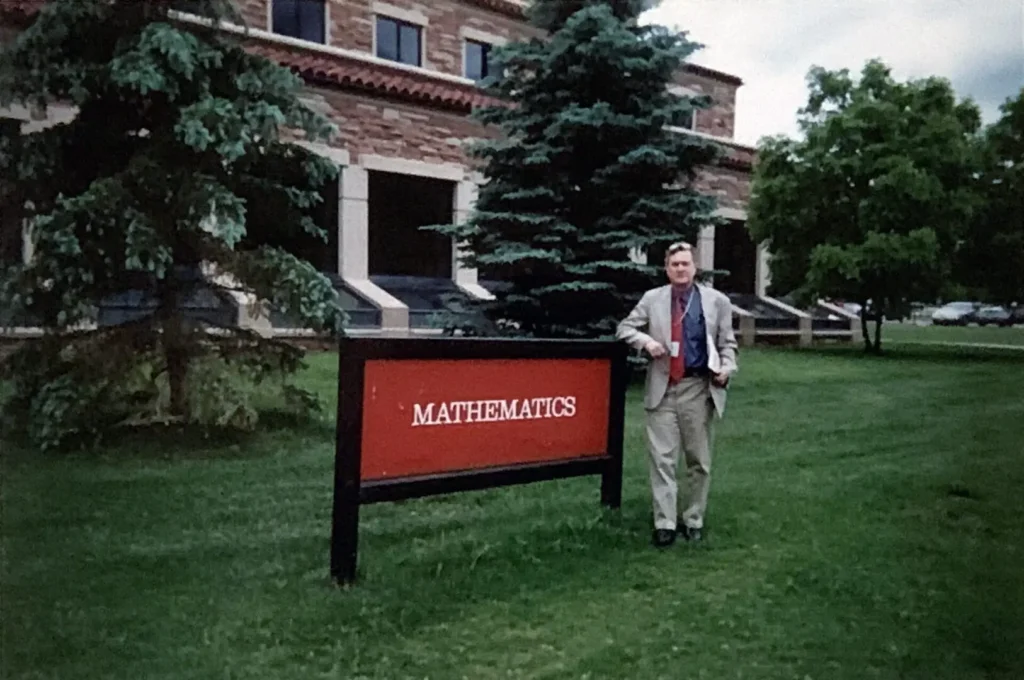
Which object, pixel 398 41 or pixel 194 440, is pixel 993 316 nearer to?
pixel 398 41

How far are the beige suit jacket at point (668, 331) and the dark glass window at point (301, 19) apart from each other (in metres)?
1.25

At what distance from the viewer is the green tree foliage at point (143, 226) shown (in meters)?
2.49

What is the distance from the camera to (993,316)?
302 centimetres

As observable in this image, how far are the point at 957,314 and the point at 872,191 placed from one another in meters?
0.52

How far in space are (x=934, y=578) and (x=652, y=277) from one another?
1.82 m

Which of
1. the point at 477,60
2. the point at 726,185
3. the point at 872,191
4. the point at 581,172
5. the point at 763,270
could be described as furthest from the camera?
the point at 581,172

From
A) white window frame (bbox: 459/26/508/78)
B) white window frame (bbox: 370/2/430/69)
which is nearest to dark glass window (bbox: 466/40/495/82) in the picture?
white window frame (bbox: 459/26/508/78)

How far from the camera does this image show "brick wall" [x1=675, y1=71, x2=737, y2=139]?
3055 mm

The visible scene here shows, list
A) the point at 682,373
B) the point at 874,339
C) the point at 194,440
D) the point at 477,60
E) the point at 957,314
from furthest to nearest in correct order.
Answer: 1. the point at 477,60
2. the point at 874,339
3. the point at 957,314
4. the point at 682,373
5. the point at 194,440

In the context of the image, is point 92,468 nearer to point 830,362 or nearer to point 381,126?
point 381,126

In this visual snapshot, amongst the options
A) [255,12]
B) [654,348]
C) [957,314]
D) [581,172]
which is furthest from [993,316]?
[255,12]

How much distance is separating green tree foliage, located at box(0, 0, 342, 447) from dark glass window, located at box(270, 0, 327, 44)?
0.40 feet

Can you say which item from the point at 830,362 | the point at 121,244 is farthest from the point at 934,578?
the point at 121,244

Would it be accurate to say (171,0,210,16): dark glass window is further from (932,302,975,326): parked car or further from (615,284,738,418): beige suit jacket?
(932,302,975,326): parked car
